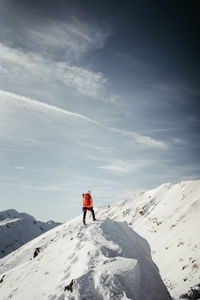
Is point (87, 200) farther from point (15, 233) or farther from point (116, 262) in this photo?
point (15, 233)

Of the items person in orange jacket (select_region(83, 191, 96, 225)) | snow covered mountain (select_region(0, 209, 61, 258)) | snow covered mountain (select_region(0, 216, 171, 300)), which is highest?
person in orange jacket (select_region(83, 191, 96, 225))

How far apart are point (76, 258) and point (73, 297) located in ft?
8.77

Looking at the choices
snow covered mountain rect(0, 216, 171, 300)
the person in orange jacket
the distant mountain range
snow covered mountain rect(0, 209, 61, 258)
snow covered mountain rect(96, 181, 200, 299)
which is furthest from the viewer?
snow covered mountain rect(0, 209, 61, 258)

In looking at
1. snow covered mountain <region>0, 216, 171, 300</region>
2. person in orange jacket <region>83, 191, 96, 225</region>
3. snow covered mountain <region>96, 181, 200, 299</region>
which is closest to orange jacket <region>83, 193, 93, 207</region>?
person in orange jacket <region>83, 191, 96, 225</region>

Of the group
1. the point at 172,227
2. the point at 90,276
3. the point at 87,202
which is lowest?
the point at 90,276

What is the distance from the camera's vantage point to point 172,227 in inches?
573

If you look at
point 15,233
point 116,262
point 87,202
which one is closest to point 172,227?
point 87,202

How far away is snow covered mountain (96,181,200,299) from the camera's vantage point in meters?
9.20

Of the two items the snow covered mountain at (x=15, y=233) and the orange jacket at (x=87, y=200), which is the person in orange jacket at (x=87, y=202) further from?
the snow covered mountain at (x=15, y=233)

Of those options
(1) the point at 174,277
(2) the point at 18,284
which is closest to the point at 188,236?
(1) the point at 174,277

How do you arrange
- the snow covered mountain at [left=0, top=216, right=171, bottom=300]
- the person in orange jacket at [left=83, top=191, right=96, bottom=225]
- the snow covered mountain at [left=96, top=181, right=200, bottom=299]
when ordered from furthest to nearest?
the person in orange jacket at [left=83, top=191, right=96, bottom=225] < the snow covered mountain at [left=96, top=181, right=200, bottom=299] < the snow covered mountain at [left=0, top=216, right=171, bottom=300]

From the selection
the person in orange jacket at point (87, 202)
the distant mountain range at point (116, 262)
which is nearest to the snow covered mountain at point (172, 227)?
the distant mountain range at point (116, 262)

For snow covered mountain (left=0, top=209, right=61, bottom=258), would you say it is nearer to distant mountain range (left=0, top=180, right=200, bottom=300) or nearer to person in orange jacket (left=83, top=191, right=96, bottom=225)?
distant mountain range (left=0, top=180, right=200, bottom=300)

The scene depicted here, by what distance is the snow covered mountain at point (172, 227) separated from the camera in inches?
362
